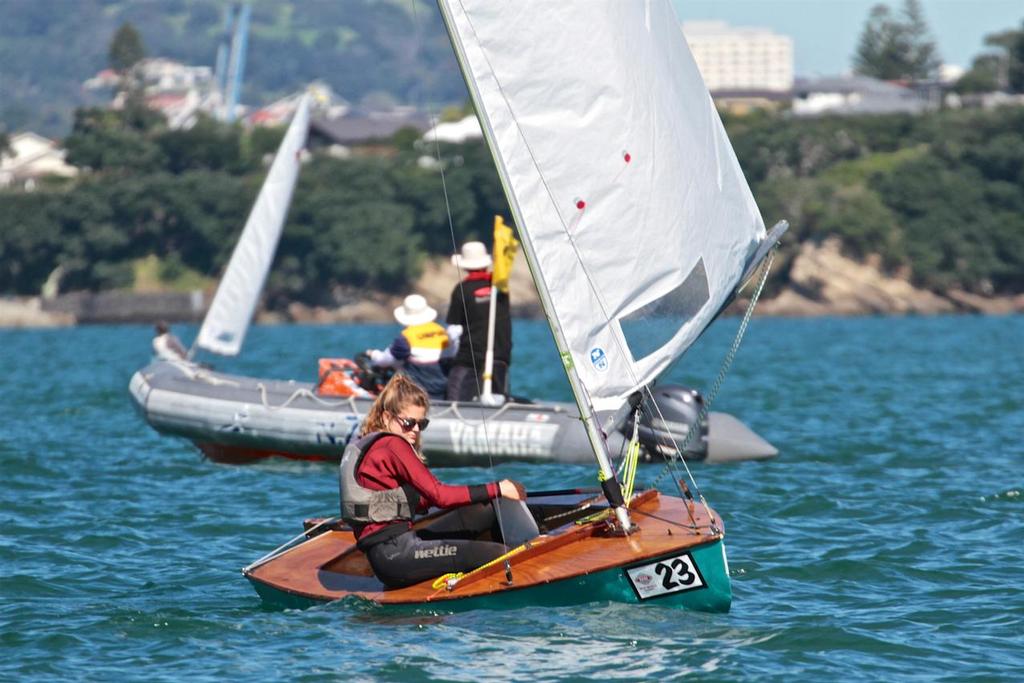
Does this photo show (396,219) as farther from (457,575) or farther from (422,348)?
(457,575)

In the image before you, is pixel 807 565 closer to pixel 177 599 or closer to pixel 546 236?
pixel 546 236

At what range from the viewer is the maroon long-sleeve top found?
9523 millimetres

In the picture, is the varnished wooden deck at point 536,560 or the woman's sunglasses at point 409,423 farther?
the woman's sunglasses at point 409,423

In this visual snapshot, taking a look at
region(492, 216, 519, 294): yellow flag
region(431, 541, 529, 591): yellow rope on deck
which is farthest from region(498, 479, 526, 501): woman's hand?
region(492, 216, 519, 294): yellow flag

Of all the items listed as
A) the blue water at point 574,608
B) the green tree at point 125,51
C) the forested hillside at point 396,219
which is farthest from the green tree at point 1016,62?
the blue water at point 574,608

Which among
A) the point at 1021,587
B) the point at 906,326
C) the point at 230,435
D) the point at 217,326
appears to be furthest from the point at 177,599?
the point at 906,326

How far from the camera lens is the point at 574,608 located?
939 centimetres

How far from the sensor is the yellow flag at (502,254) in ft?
52.3

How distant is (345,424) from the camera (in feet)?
53.6

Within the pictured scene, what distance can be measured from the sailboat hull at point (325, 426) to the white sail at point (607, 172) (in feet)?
17.5

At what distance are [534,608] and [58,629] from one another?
2734mm

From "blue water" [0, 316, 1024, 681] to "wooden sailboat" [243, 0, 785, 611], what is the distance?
222 mm

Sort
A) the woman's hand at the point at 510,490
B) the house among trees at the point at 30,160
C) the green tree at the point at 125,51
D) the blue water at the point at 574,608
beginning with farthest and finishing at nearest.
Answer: the house among trees at the point at 30,160
the green tree at the point at 125,51
the woman's hand at the point at 510,490
the blue water at the point at 574,608

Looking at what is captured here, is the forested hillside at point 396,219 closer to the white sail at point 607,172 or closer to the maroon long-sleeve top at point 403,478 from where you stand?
the white sail at point 607,172
